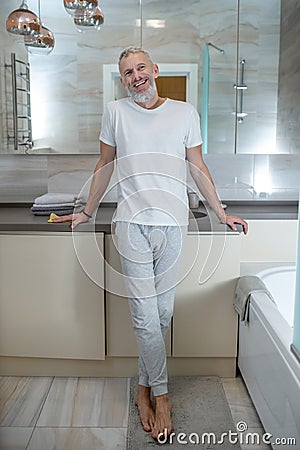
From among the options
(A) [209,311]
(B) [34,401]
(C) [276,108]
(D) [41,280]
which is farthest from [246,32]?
(B) [34,401]

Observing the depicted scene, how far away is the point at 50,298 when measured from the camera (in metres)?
2.53

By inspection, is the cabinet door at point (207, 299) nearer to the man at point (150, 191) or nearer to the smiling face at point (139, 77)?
the man at point (150, 191)

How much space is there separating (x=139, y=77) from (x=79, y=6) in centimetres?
63

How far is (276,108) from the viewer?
302cm

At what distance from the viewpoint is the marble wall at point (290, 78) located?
9.39ft

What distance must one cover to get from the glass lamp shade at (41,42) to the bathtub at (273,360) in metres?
1.61

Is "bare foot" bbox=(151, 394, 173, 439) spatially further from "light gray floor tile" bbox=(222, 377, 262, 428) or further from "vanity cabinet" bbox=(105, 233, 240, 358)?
"vanity cabinet" bbox=(105, 233, 240, 358)

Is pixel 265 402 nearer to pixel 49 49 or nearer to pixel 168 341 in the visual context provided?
pixel 168 341

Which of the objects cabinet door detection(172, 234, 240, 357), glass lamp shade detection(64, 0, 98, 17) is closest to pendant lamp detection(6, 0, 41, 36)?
glass lamp shade detection(64, 0, 98, 17)

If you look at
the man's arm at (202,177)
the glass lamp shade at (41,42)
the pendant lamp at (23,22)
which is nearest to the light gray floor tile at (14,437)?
the man's arm at (202,177)

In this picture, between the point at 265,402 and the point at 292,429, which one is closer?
the point at 292,429

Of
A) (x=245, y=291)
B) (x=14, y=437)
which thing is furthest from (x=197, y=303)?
(x=14, y=437)

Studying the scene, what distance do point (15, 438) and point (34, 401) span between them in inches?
11.5

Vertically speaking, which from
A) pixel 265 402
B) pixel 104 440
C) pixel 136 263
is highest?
pixel 136 263
